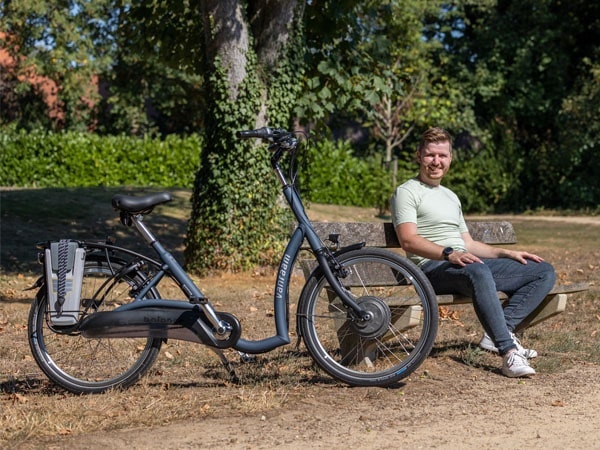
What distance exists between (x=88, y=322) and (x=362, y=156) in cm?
2429

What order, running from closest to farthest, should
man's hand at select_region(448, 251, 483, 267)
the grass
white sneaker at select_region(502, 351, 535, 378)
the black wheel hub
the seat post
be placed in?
the grass, the seat post, the black wheel hub, white sneaker at select_region(502, 351, 535, 378), man's hand at select_region(448, 251, 483, 267)

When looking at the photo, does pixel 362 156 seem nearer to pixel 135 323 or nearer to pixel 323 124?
pixel 323 124

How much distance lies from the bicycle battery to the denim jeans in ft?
7.04

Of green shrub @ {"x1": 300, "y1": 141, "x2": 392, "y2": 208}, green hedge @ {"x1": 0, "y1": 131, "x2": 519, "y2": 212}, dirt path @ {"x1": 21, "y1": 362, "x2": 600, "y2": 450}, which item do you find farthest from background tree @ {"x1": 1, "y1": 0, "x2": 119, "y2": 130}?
dirt path @ {"x1": 21, "y1": 362, "x2": 600, "y2": 450}

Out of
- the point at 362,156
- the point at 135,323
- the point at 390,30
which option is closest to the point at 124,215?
the point at 135,323

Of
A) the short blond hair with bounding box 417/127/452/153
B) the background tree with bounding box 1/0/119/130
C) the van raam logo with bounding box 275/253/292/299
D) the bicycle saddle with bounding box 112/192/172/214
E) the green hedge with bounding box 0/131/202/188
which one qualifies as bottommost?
the green hedge with bounding box 0/131/202/188

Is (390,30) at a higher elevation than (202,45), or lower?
higher

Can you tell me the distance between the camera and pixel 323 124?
11.6 metres

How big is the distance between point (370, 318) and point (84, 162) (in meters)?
20.6

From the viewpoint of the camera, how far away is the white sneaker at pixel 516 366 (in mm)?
5562

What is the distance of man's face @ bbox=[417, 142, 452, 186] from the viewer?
19.4 feet

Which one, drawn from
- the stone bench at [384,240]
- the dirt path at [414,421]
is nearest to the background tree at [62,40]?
the stone bench at [384,240]

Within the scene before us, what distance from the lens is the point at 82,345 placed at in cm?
532

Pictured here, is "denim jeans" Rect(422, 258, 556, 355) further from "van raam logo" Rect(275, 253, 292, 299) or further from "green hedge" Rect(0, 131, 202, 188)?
"green hedge" Rect(0, 131, 202, 188)
